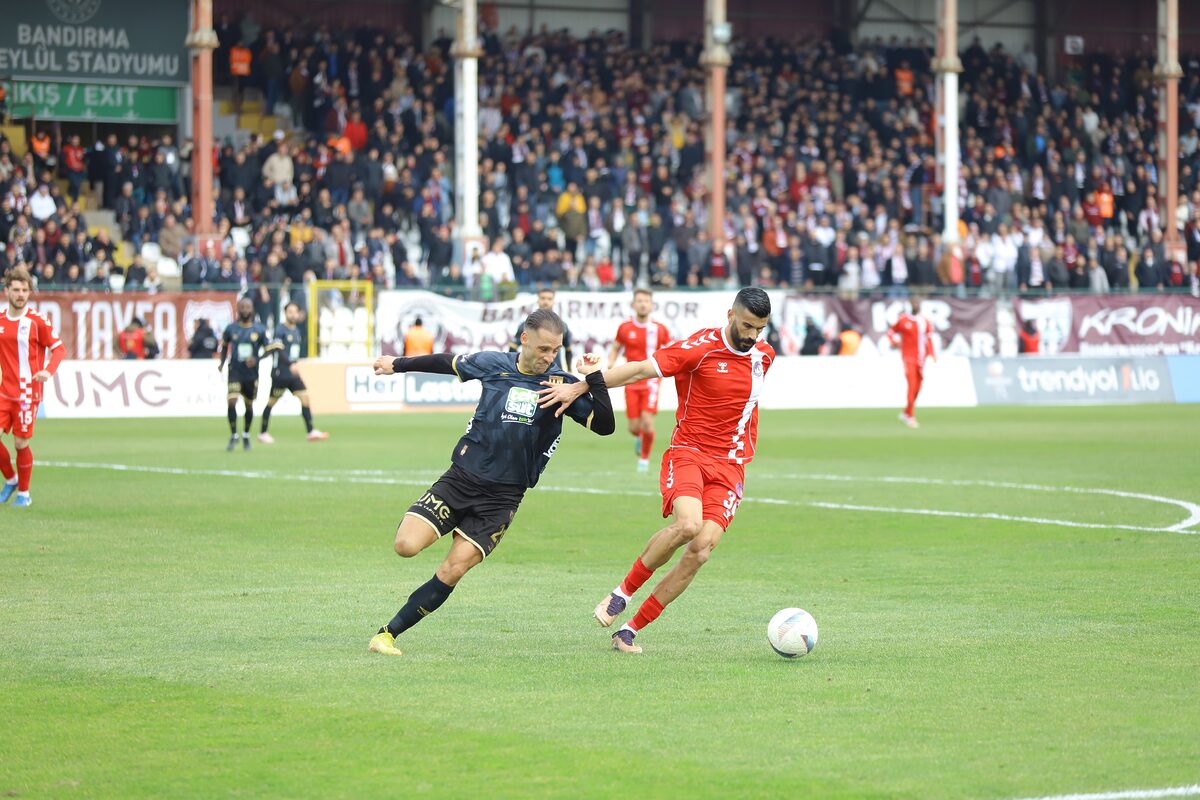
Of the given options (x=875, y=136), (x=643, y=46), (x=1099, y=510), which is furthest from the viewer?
(x=643, y=46)

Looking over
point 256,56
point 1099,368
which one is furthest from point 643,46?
point 1099,368

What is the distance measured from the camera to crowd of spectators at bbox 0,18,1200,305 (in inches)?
1412

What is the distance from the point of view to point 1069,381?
37.9 meters

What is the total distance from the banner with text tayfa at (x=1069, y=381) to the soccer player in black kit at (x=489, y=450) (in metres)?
28.9

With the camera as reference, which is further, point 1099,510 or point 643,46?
point 643,46

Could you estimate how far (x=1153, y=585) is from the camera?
12016mm

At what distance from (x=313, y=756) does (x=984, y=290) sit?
109 ft

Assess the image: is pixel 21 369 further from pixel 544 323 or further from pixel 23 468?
pixel 544 323

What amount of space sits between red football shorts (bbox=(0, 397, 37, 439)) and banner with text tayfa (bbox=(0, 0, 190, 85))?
2546 centimetres

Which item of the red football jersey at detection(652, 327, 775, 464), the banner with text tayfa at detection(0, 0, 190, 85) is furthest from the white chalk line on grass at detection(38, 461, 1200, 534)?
the banner with text tayfa at detection(0, 0, 190, 85)

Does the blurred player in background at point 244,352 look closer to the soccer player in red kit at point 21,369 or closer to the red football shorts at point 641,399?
the red football shorts at point 641,399

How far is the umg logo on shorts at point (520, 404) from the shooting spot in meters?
9.41

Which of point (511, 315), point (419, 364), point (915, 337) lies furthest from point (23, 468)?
point (511, 315)

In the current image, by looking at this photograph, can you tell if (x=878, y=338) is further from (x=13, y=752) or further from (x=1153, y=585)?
(x=13, y=752)
